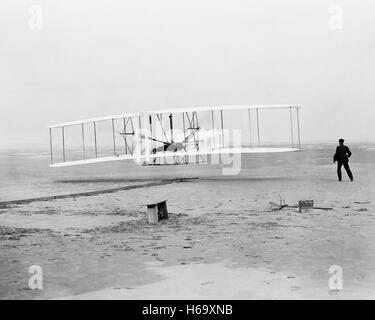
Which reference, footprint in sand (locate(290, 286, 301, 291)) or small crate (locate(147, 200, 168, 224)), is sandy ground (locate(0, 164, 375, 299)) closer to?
footprint in sand (locate(290, 286, 301, 291))

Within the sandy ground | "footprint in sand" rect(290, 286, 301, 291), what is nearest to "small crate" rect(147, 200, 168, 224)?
the sandy ground

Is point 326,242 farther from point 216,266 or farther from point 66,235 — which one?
point 66,235

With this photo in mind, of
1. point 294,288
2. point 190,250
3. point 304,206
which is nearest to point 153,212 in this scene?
point 190,250

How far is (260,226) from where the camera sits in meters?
9.74

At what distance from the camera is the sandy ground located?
573 cm

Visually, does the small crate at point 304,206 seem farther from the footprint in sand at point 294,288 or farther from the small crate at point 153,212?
the footprint in sand at point 294,288

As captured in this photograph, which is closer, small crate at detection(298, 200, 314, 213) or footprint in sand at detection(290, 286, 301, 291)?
footprint in sand at detection(290, 286, 301, 291)

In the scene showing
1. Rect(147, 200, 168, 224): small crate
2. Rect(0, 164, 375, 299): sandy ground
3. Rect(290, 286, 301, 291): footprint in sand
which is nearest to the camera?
Rect(290, 286, 301, 291): footprint in sand

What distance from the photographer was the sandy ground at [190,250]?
573 centimetres

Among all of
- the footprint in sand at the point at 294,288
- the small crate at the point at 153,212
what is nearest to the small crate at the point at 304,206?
the small crate at the point at 153,212

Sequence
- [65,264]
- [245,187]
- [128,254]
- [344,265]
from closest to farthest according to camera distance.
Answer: [344,265], [65,264], [128,254], [245,187]
